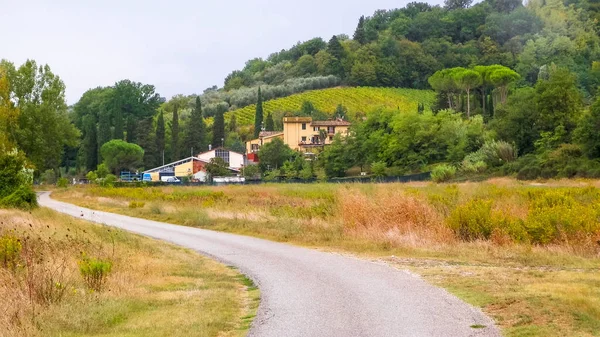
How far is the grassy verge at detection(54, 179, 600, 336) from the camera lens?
11.0 metres

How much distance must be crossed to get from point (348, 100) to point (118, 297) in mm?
153982

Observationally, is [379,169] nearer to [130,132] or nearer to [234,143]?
[234,143]

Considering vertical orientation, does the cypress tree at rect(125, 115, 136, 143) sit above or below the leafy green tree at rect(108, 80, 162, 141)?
below

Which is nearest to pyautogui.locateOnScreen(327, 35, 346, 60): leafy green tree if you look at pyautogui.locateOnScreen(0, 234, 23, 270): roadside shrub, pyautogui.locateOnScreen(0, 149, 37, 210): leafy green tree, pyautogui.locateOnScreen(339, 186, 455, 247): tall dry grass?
pyautogui.locateOnScreen(0, 149, 37, 210): leafy green tree

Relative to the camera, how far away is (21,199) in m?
37.4

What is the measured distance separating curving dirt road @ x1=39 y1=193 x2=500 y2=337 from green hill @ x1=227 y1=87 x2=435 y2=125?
441ft

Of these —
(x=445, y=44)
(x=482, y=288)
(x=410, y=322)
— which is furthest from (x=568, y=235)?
(x=445, y=44)

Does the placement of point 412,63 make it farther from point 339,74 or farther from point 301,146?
point 301,146

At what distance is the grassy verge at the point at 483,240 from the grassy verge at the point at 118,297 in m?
4.33

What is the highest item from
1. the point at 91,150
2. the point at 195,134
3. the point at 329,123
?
the point at 329,123

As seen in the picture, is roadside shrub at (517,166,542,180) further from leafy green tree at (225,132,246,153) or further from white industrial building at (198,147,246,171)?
leafy green tree at (225,132,246,153)

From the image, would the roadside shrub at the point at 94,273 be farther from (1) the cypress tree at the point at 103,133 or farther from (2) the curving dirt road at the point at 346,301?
(1) the cypress tree at the point at 103,133

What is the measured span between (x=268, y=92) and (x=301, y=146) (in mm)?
58597

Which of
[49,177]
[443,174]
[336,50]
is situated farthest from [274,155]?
[336,50]
